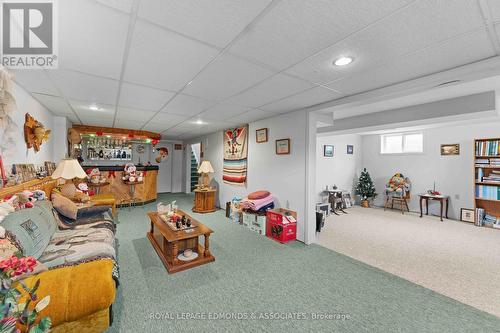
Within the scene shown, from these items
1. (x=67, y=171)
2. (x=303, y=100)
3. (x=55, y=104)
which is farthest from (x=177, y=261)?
(x=55, y=104)

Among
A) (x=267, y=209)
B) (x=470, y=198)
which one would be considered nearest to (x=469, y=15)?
(x=267, y=209)

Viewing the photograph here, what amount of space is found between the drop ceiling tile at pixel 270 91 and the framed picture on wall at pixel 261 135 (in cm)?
106

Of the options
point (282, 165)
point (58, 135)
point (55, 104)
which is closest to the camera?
point (55, 104)

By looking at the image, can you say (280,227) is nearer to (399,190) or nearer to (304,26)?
(304,26)

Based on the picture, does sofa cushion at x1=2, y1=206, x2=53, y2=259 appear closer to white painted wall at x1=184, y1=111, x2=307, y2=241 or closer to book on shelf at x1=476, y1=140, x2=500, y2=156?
white painted wall at x1=184, y1=111, x2=307, y2=241

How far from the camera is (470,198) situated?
16.3ft

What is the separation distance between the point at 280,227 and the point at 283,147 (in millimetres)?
1463

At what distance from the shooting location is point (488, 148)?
461 centimetres

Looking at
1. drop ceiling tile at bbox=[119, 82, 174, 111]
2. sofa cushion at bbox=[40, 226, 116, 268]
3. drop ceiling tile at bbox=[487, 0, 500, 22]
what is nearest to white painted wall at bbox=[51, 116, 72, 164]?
drop ceiling tile at bbox=[119, 82, 174, 111]

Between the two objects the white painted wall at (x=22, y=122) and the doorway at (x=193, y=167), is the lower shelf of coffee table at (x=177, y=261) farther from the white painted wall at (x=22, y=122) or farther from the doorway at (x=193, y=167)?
the doorway at (x=193, y=167)

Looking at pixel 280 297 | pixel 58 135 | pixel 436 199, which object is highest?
pixel 58 135

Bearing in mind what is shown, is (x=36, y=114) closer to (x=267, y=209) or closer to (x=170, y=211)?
(x=170, y=211)

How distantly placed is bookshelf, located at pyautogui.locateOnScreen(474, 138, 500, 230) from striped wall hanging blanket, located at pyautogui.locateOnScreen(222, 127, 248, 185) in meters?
Answer: 5.45

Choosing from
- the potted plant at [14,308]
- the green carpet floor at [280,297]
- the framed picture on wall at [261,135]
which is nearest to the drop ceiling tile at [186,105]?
the framed picture on wall at [261,135]
